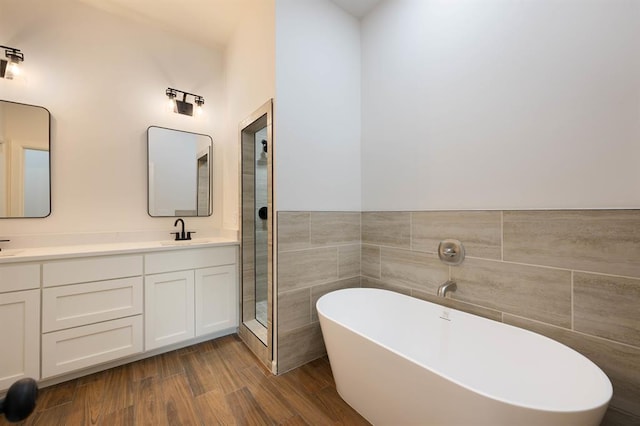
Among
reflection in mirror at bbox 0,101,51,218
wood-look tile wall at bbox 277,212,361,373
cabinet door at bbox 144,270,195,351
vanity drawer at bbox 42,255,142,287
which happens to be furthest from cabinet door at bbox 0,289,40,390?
wood-look tile wall at bbox 277,212,361,373

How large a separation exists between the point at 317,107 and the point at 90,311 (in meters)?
2.15

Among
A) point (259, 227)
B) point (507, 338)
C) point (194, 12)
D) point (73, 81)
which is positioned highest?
point (194, 12)

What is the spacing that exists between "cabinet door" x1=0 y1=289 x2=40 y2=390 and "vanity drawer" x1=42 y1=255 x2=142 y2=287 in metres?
0.11

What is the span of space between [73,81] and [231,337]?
254cm

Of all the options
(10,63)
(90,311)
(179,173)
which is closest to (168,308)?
(90,311)

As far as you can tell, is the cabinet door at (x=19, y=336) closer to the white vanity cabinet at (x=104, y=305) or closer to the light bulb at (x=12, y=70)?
the white vanity cabinet at (x=104, y=305)

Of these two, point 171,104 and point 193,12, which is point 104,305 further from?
point 193,12

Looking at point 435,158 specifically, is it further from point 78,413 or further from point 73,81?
point 73,81

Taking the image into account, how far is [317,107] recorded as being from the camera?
1974 mm

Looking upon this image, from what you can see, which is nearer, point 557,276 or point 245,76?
point 557,276

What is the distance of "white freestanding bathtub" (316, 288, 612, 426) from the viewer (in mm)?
860

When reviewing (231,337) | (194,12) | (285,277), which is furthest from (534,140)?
(194,12)

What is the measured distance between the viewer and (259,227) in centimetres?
240

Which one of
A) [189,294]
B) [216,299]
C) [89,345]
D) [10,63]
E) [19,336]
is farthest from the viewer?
[216,299]
